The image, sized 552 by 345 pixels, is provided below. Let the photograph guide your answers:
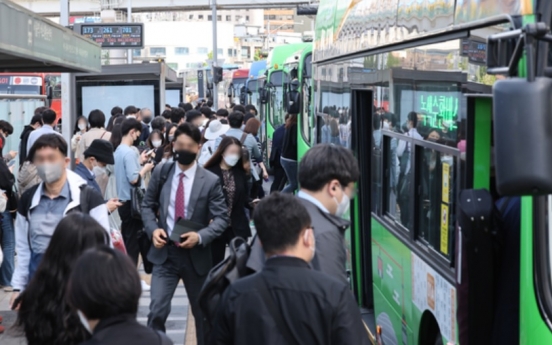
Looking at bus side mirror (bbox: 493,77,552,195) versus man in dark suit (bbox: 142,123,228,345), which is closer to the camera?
bus side mirror (bbox: 493,77,552,195)

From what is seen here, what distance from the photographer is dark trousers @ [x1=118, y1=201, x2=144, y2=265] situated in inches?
390

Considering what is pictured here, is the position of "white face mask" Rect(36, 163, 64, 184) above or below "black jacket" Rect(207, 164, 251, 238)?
above

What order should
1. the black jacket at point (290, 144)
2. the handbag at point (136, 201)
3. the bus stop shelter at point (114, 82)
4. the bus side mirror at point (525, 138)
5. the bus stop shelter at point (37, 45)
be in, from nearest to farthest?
1. the bus side mirror at point (525, 138)
2. the bus stop shelter at point (37, 45)
3. the handbag at point (136, 201)
4. the black jacket at point (290, 144)
5. the bus stop shelter at point (114, 82)

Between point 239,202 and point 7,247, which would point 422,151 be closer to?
point 239,202

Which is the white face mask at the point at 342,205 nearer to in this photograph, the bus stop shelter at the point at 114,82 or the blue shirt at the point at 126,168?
the blue shirt at the point at 126,168

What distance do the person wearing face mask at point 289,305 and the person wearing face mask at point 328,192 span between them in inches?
20.5

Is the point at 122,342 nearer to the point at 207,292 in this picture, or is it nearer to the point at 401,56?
the point at 207,292

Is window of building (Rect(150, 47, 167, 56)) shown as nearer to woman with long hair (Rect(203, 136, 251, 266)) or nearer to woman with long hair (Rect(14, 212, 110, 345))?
woman with long hair (Rect(203, 136, 251, 266))

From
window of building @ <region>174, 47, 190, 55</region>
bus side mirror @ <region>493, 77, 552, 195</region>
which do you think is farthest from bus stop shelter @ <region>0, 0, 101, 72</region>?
window of building @ <region>174, 47, 190, 55</region>

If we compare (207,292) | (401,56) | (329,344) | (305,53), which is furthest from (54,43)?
(305,53)

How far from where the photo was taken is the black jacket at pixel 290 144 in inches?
622

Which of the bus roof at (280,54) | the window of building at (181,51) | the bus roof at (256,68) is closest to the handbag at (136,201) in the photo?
the bus roof at (280,54)

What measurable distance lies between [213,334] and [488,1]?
1799 mm

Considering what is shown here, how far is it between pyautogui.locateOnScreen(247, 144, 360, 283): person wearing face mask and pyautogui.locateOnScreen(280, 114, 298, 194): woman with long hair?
10965mm
